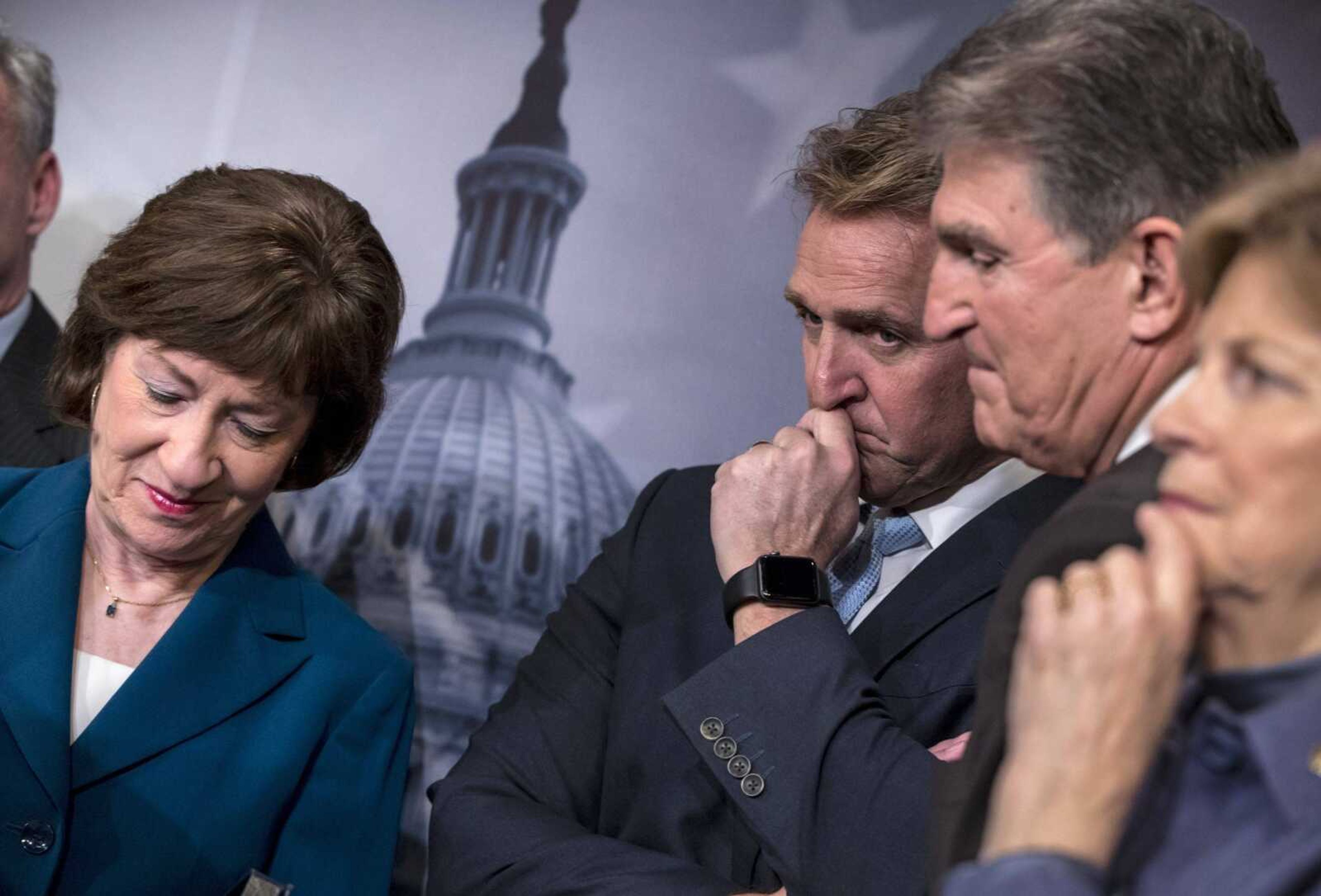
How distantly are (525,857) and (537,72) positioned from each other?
76.3 inches

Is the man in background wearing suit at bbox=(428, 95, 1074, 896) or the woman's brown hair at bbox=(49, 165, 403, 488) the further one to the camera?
the woman's brown hair at bbox=(49, 165, 403, 488)

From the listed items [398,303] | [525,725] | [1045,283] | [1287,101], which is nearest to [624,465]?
[398,303]

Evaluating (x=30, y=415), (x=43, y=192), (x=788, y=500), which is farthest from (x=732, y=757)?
(x=43, y=192)

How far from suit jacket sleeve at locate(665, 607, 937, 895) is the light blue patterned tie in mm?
395

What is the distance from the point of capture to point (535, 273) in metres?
3.27

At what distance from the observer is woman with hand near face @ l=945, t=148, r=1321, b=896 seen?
3.11 feet

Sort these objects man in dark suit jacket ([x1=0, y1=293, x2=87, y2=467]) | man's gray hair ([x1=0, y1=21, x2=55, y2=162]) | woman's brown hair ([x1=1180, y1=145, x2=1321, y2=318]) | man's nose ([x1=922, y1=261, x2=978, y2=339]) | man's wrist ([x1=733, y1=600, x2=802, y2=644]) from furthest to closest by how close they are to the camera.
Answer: man's gray hair ([x1=0, y1=21, x2=55, y2=162]) < man in dark suit jacket ([x1=0, y1=293, x2=87, y2=467]) < man's wrist ([x1=733, y1=600, x2=802, y2=644]) < man's nose ([x1=922, y1=261, x2=978, y2=339]) < woman's brown hair ([x1=1180, y1=145, x2=1321, y2=318])

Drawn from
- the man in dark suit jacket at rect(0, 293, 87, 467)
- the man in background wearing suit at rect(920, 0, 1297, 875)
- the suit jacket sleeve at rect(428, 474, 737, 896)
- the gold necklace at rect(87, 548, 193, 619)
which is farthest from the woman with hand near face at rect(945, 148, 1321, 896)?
the man in dark suit jacket at rect(0, 293, 87, 467)

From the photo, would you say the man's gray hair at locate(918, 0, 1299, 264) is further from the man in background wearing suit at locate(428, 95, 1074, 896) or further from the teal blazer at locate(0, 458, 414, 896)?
the teal blazer at locate(0, 458, 414, 896)

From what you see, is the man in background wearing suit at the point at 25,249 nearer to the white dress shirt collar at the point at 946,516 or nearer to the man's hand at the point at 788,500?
the man's hand at the point at 788,500

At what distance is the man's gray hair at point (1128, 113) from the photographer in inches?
54.7

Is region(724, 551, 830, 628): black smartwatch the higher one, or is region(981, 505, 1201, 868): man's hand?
region(724, 551, 830, 628): black smartwatch

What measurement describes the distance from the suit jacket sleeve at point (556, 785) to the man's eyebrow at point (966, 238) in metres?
0.86

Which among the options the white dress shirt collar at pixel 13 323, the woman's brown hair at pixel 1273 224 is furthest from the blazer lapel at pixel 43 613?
the woman's brown hair at pixel 1273 224
